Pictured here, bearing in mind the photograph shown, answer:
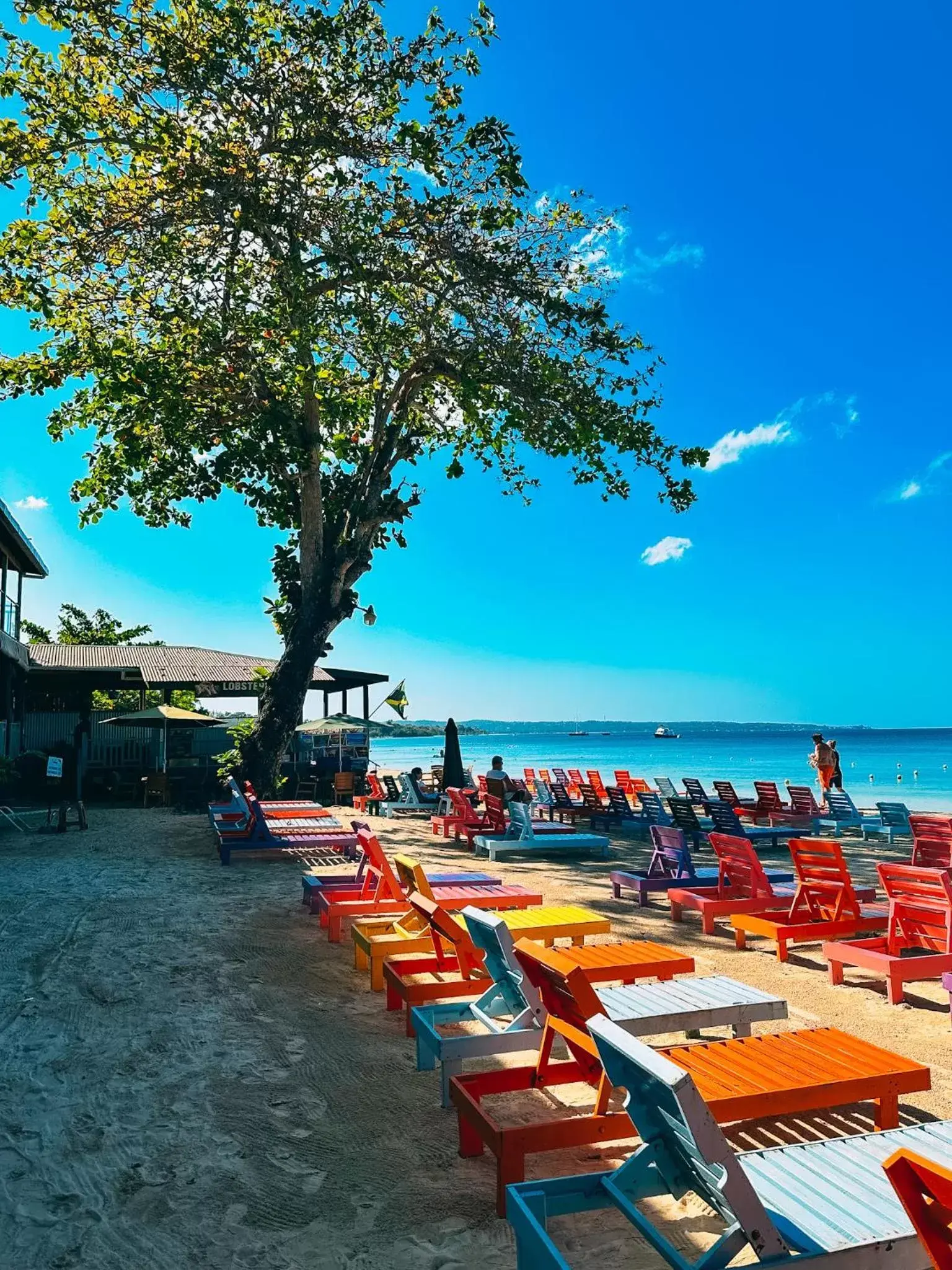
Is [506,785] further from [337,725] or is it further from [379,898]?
[379,898]

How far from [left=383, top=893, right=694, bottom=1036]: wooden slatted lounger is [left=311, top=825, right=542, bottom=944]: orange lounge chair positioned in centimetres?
132

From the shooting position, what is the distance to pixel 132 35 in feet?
44.2

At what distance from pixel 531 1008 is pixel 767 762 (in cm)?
8932

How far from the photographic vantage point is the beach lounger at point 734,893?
7426mm

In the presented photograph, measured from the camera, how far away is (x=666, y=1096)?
2.33 m

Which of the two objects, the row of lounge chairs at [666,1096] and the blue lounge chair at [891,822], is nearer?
the row of lounge chairs at [666,1096]

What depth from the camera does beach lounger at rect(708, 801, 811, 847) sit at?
12.7 metres

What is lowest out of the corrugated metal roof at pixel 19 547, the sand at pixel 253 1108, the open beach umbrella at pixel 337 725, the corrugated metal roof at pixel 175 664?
the sand at pixel 253 1108

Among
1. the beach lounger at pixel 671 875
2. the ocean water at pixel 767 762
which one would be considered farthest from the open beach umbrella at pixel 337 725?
the ocean water at pixel 767 762

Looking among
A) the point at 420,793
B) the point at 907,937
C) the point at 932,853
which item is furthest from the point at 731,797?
the point at 907,937

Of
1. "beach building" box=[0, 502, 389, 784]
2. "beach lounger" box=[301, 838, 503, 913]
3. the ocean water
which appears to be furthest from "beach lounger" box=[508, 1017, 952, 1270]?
the ocean water

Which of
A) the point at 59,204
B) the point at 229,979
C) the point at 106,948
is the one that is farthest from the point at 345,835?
the point at 59,204

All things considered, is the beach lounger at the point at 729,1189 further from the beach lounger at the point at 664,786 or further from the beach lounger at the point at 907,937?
the beach lounger at the point at 664,786

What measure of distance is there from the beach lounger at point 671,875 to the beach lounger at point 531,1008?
3.79 m
